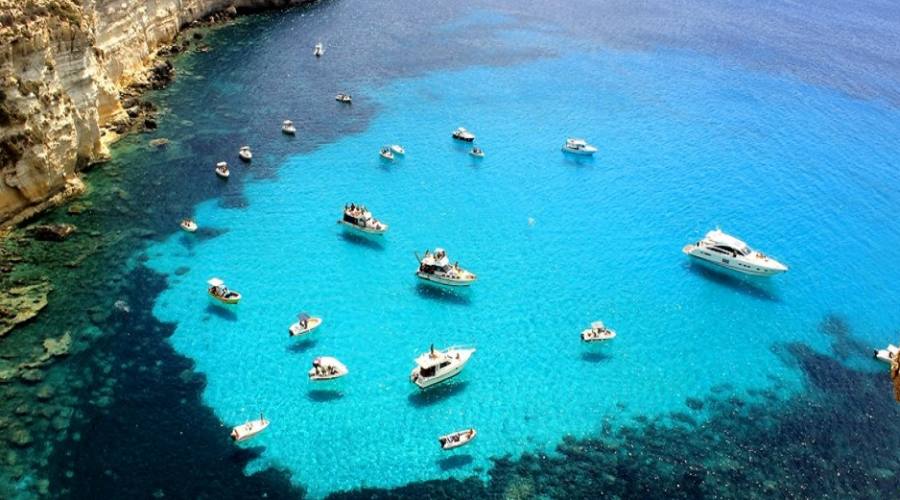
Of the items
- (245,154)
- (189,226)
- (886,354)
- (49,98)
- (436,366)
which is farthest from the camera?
(245,154)

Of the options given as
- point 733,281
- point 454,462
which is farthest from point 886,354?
point 454,462

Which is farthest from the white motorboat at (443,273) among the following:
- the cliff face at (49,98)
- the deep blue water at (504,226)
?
the cliff face at (49,98)

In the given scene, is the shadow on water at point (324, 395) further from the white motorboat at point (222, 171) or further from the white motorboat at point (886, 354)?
the white motorboat at point (886, 354)

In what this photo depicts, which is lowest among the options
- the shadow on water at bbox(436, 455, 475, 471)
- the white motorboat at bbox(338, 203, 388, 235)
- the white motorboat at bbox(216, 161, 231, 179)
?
the shadow on water at bbox(436, 455, 475, 471)

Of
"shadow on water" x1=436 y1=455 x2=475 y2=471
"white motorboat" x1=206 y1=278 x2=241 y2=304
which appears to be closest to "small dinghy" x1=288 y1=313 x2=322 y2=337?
"white motorboat" x1=206 y1=278 x2=241 y2=304

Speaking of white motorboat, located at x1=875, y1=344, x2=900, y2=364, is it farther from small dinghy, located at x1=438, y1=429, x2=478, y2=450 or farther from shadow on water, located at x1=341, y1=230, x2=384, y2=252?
shadow on water, located at x1=341, y1=230, x2=384, y2=252

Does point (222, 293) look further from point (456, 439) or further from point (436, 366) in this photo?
point (456, 439)
